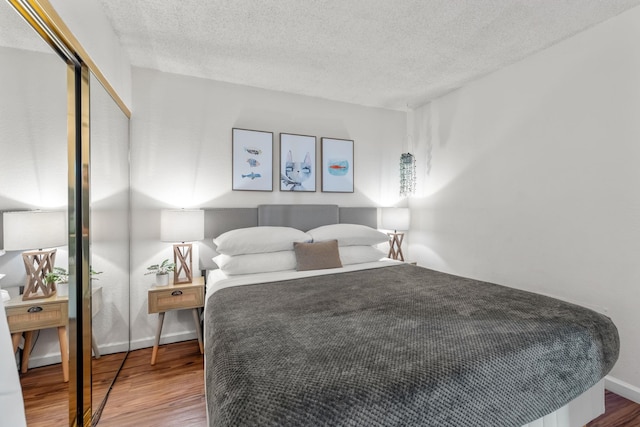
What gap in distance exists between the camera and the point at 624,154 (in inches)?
78.2

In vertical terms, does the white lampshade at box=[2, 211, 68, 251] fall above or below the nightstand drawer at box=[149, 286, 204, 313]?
above

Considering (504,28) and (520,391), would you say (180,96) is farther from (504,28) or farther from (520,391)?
(520,391)

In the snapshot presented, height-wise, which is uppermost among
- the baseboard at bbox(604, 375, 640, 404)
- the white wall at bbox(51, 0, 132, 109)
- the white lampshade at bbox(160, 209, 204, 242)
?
the white wall at bbox(51, 0, 132, 109)

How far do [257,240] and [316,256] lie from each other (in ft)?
1.72

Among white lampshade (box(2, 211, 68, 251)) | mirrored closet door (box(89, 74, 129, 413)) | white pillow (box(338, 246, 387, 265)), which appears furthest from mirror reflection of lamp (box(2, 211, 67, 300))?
white pillow (box(338, 246, 387, 265))

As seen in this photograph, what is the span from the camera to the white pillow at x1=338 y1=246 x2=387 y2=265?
2768mm

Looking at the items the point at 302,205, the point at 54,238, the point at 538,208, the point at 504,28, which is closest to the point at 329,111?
the point at 302,205

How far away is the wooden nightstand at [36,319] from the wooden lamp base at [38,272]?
0.09 ft

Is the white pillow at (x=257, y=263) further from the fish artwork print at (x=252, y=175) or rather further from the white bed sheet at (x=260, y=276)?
the fish artwork print at (x=252, y=175)

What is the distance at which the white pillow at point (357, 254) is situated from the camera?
2768mm

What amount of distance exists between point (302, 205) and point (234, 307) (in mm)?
1747

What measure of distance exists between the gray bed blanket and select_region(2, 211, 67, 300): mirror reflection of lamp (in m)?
0.72

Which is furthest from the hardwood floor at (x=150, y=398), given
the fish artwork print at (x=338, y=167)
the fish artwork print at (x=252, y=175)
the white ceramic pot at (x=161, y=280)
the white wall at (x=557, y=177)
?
the fish artwork print at (x=338, y=167)

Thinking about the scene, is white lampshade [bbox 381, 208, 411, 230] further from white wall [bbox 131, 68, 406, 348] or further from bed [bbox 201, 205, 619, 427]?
bed [bbox 201, 205, 619, 427]
